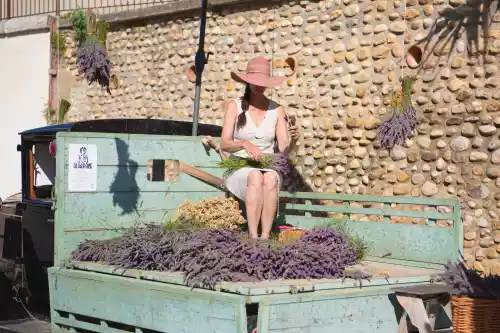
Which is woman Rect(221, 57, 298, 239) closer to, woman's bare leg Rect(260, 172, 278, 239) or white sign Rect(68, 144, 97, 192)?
woman's bare leg Rect(260, 172, 278, 239)

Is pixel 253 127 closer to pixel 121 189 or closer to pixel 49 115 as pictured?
pixel 121 189

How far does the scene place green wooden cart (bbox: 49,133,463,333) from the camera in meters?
4.46

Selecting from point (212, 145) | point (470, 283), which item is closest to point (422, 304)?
point (470, 283)

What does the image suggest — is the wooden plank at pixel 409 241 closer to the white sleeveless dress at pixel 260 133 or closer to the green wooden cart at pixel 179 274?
the green wooden cart at pixel 179 274

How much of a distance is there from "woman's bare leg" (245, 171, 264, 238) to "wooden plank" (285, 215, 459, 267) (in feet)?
1.92

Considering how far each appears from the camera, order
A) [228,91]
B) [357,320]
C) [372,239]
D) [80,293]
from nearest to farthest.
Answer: [357,320] → [80,293] → [372,239] → [228,91]

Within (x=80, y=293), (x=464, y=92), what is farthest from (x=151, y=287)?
(x=464, y=92)

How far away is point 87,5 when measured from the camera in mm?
13789

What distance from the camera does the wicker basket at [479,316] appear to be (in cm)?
447

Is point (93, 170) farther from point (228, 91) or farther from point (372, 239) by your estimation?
point (228, 91)

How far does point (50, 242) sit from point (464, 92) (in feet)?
13.4

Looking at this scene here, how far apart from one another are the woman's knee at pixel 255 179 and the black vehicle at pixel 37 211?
147 centimetres

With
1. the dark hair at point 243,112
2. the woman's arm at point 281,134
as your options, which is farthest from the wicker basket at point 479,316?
the dark hair at point 243,112

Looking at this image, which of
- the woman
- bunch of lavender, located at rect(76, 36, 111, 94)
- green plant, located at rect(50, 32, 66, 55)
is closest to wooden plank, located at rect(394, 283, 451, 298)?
the woman
